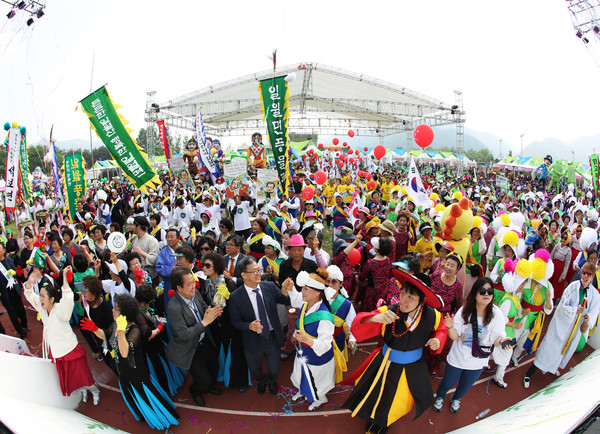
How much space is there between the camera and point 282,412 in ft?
11.5

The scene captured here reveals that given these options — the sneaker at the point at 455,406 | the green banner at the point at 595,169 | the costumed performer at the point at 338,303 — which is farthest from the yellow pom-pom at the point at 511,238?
the green banner at the point at 595,169

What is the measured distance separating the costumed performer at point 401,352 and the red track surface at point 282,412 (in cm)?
54

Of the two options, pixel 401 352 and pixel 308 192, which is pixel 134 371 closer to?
pixel 401 352

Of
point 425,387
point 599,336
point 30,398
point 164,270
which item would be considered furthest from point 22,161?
point 599,336

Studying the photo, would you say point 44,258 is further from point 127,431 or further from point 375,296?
point 375,296

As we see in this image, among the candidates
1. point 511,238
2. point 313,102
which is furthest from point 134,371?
point 313,102

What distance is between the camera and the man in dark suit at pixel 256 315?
336 centimetres

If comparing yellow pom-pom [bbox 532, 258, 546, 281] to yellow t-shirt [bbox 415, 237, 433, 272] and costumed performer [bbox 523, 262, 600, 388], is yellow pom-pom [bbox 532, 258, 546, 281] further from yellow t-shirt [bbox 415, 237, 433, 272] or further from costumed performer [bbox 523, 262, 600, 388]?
yellow t-shirt [bbox 415, 237, 433, 272]

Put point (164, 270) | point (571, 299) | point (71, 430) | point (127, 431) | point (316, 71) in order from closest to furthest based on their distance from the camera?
point (71, 430)
point (127, 431)
point (571, 299)
point (164, 270)
point (316, 71)

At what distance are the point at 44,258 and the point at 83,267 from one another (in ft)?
2.62

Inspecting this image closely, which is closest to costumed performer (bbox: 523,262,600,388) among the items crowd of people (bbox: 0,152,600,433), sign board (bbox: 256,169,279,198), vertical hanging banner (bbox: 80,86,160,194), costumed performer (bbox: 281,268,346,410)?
crowd of people (bbox: 0,152,600,433)

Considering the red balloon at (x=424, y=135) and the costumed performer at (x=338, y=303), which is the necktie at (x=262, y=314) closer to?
the costumed performer at (x=338, y=303)

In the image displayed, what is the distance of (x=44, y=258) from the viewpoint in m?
4.70

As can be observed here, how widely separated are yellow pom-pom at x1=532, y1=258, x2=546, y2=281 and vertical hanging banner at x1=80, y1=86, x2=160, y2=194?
5.52 m
